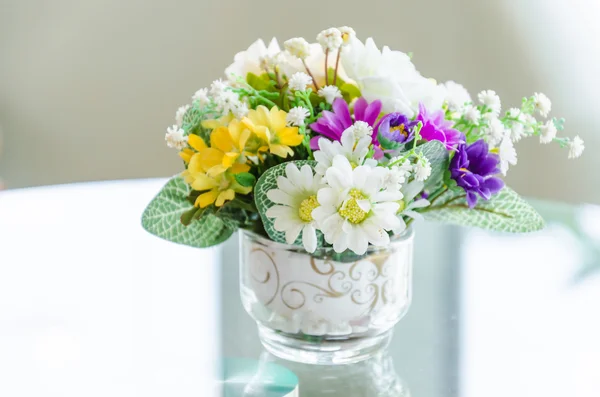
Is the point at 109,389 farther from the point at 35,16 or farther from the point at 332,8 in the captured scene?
the point at 35,16

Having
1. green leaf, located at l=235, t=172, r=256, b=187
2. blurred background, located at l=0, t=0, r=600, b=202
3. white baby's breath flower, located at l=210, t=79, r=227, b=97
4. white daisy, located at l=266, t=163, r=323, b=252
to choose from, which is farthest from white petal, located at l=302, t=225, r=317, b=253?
blurred background, located at l=0, t=0, r=600, b=202

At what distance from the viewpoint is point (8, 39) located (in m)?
2.79

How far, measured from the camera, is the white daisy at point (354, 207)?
80 cm

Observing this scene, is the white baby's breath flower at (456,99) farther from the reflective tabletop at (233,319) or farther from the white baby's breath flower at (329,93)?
the reflective tabletop at (233,319)

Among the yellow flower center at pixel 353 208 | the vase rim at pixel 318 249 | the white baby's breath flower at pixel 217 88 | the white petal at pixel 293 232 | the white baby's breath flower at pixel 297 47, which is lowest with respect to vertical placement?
the vase rim at pixel 318 249

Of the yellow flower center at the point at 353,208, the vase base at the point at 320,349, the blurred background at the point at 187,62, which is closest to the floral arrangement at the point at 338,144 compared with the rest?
the yellow flower center at the point at 353,208

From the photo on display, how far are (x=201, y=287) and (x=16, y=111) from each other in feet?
6.26

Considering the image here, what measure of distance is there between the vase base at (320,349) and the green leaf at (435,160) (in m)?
0.21

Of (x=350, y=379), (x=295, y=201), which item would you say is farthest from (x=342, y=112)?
(x=350, y=379)

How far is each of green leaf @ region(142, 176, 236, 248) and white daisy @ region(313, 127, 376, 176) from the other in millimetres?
228

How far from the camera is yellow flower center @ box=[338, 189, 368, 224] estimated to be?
804mm

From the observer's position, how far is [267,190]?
876mm

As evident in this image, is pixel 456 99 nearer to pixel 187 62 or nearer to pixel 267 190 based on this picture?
pixel 267 190

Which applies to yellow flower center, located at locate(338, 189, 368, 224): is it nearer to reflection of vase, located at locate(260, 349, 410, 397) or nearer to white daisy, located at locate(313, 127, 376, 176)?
white daisy, located at locate(313, 127, 376, 176)
